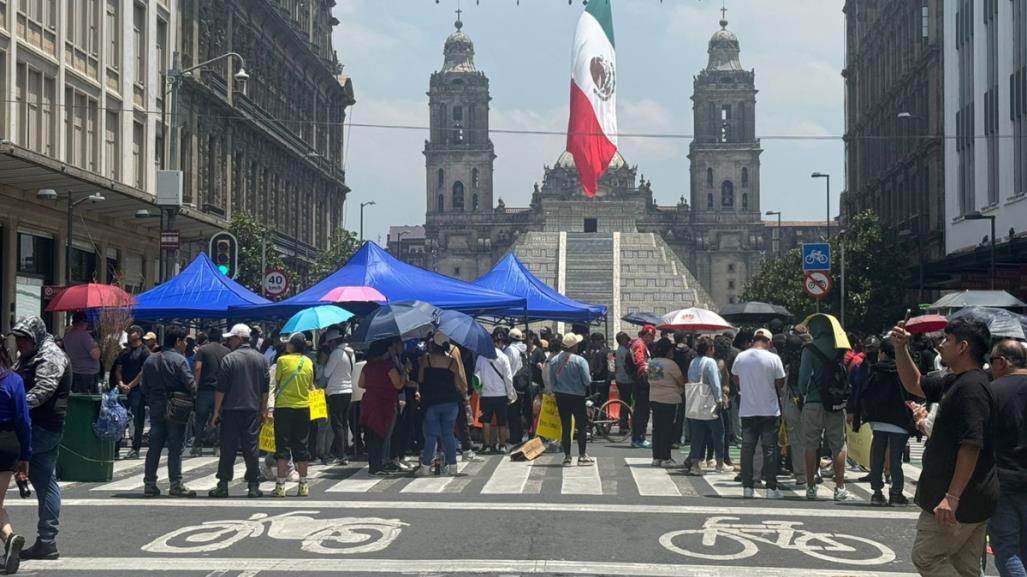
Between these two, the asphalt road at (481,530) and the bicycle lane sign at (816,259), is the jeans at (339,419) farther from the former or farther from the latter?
the bicycle lane sign at (816,259)

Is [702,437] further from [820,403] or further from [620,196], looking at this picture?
[620,196]

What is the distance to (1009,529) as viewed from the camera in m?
7.61

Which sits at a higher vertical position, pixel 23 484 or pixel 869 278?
pixel 869 278

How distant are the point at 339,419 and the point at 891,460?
7.46m

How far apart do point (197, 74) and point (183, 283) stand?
22.5 metres

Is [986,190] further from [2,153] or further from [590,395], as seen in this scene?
[2,153]

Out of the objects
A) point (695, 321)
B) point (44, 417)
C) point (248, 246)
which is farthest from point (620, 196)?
point (44, 417)

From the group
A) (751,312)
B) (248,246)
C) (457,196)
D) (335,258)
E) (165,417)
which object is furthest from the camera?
(457,196)

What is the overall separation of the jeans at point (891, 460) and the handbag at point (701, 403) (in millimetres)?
3017

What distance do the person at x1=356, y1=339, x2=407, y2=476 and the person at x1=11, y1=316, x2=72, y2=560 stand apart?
614 cm

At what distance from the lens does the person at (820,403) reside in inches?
571

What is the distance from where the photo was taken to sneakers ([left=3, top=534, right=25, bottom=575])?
9.69 meters

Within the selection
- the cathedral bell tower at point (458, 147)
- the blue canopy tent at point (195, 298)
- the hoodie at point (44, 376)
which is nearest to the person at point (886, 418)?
the hoodie at point (44, 376)

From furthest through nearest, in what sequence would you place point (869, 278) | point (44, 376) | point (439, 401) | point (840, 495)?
1. point (869, 278)
2. point (439, 401)
3. point (840, 495)
4. point (44, 376)
